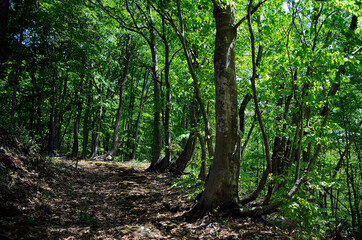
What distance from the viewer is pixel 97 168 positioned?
12.5 meters

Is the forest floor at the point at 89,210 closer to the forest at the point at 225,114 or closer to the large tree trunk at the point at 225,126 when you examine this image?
the forest at the point at 225,114

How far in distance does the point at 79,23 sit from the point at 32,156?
27.7 feet

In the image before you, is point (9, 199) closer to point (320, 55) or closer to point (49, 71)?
point (320, 55)

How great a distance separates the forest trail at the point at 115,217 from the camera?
4082mm

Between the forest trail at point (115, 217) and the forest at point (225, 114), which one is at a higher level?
the forest at point (225, 114)

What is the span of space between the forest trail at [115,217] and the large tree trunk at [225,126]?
1.62ft

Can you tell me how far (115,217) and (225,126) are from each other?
3.83 meters

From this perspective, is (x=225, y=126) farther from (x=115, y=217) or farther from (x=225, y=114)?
(x=115, y=217)

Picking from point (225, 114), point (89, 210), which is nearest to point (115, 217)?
point (89, 210)

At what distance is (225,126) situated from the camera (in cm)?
465

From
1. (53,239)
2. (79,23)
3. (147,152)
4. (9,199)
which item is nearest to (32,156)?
(9,199)

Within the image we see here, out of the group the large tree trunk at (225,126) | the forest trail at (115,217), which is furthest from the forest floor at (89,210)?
the large tree trunk at (225,126)

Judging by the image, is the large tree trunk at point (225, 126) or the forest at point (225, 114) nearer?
the forest at point (225, 114)

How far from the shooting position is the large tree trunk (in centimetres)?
462
